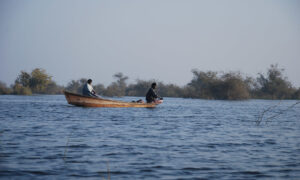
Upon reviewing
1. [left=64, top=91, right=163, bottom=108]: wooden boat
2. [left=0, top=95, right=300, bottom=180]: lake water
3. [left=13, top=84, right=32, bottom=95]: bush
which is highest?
[left=13, top=84, right=32, bottom=95]: bush

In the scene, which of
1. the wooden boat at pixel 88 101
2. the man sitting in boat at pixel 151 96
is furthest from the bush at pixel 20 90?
the man sitting in boat at pixel 151 96

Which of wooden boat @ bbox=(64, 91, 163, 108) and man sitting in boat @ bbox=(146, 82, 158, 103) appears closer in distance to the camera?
wooden boat @ bbox=(64, 91, 163, 108)

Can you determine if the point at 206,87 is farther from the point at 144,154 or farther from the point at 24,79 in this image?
the point at 144,154

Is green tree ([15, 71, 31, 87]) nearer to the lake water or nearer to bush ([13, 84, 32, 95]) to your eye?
bush ([13, 84, 32, 95])

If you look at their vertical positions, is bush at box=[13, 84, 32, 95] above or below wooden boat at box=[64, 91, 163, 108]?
above

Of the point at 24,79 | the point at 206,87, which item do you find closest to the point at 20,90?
the point at 24,79

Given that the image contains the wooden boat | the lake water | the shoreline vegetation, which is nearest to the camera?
the lake water

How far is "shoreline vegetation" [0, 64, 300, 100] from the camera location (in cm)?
4744

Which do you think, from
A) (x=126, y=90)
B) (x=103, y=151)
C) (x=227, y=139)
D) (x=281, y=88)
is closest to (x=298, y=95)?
(x=281, y=88)

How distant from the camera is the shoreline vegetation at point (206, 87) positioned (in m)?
47.4

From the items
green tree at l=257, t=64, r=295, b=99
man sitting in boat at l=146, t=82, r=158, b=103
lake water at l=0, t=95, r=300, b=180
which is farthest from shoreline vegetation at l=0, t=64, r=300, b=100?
lake water at l=0, t=95, r=300, b=180

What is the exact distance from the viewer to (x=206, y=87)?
5047 centimetres

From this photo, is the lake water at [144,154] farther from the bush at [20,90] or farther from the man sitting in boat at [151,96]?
the bush at [20,90]

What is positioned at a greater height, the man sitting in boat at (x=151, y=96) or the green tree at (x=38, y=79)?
the green tree at (x=38, y=79)
